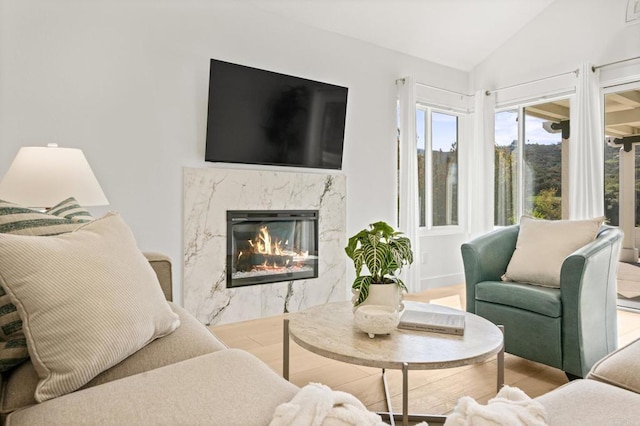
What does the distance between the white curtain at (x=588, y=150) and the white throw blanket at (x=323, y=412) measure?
156 inches

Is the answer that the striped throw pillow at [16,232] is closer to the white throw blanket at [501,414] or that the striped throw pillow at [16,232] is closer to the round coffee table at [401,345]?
the round coffee table at [401,345]

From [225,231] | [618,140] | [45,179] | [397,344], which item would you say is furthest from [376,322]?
[618,140]

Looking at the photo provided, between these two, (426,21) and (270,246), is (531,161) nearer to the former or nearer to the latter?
(426,21)

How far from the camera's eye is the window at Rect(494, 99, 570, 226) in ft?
14.5

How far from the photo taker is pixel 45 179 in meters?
1.96

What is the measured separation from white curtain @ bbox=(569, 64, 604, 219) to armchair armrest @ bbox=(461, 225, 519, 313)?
1.56m

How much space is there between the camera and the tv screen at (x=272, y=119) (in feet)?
10.8

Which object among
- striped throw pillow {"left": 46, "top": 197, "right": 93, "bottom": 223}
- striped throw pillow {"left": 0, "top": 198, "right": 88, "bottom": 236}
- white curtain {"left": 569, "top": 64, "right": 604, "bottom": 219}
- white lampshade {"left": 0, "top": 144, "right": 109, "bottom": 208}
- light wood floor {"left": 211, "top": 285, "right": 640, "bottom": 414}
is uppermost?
white curtain {"left": 569, "top": 64, "right": 604, "bottom": 219}

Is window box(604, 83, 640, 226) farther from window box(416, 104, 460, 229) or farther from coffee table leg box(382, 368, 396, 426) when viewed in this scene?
coffee table leg box(382, 368, 396, 426)

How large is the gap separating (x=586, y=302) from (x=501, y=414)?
1.72m

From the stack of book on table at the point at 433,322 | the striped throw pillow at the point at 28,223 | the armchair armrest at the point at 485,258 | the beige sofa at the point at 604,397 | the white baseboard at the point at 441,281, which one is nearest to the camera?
the beige sofa at the point at 604,397

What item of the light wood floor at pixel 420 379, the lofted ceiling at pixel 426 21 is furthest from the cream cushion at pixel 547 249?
the lofted ceiling at pixel 426 21

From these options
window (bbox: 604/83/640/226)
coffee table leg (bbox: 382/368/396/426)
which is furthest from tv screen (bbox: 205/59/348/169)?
window (bbox: 604/83/640/226)

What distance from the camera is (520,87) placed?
4.61 metres
